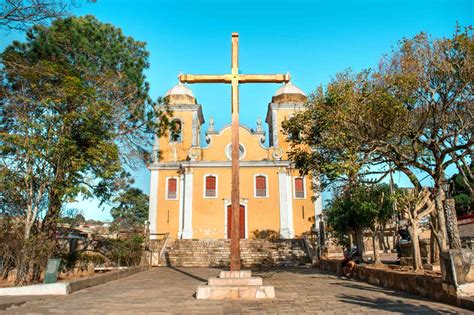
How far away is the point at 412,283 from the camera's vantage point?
7496 millimetres

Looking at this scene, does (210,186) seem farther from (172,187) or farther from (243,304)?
(243,304)

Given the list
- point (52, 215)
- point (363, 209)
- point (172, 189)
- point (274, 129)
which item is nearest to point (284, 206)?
point (274, 129)

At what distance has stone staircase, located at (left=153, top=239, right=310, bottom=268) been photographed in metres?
18.3

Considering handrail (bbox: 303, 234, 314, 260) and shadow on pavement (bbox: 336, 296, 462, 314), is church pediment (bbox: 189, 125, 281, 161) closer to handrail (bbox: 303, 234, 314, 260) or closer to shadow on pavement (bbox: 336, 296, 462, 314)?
handrail (bbox: 303, 234, 314, 260)

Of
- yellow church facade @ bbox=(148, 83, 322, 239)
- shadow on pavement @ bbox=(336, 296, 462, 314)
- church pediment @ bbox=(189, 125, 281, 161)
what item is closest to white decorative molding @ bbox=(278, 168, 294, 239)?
yellow church facade @ bbox=(148, 83, 322, 239)

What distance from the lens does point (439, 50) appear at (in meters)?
8.62

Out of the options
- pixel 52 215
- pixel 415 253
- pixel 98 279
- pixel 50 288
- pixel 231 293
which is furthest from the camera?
pixel 52 215

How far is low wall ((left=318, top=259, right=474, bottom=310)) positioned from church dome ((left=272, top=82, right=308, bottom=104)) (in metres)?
17.9

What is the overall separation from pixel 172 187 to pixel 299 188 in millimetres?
8601

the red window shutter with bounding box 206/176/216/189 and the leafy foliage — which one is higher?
the red window shutter with bounding box 206/176/216/189

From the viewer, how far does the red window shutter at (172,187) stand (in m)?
24.4

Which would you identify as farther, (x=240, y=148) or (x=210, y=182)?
(x=240, y=148)

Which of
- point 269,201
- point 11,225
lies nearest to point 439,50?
point 11,225

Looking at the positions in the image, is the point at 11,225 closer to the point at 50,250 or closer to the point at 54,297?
the point at 50,250
